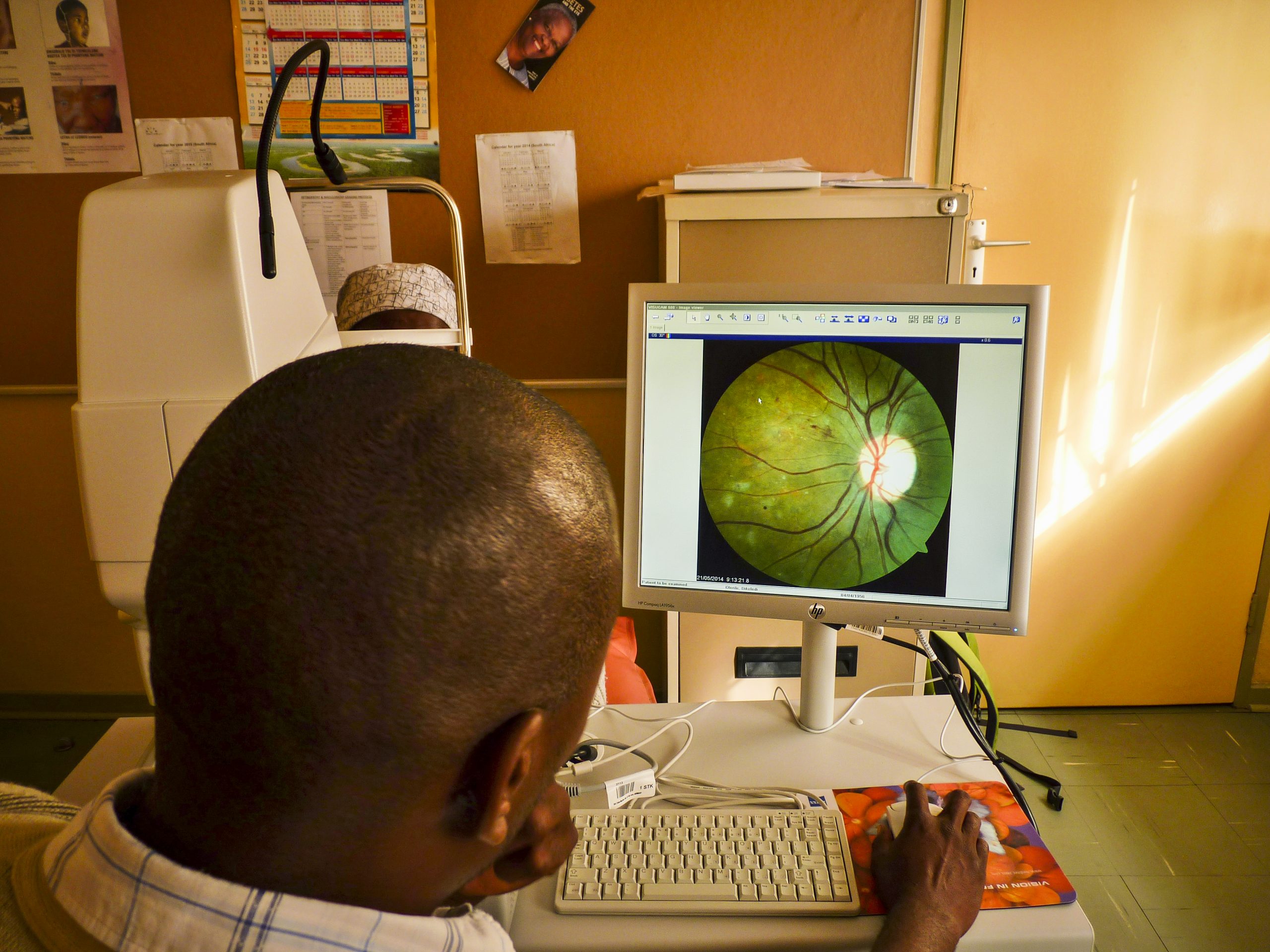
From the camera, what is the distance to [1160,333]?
82.0 inches

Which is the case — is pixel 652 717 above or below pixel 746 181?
below

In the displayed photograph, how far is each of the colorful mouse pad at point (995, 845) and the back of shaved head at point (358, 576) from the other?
513 millimetres

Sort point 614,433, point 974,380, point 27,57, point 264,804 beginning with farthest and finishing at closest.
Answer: point 614,433
point 27,57
point 974,380
point 264,804

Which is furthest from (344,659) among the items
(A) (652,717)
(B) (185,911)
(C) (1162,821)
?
(C) (1162,821)

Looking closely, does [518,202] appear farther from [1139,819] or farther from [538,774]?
[1139,819]

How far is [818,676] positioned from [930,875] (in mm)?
312

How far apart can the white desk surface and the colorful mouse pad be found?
1 cm

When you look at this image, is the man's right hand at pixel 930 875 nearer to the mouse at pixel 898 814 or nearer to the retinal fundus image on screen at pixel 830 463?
the mouse at pixel 898 814

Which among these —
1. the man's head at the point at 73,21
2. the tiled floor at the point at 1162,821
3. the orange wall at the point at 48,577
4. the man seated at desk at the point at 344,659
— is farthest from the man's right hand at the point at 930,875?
the man's head at the point at 73,21

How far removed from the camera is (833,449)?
0.89 metres

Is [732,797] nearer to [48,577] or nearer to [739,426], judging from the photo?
[739,426]

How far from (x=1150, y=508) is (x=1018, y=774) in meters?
0.83

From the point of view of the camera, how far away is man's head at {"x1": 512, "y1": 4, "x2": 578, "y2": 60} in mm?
1913

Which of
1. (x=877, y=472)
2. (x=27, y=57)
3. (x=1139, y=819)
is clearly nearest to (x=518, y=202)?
(x=27, y=57)
